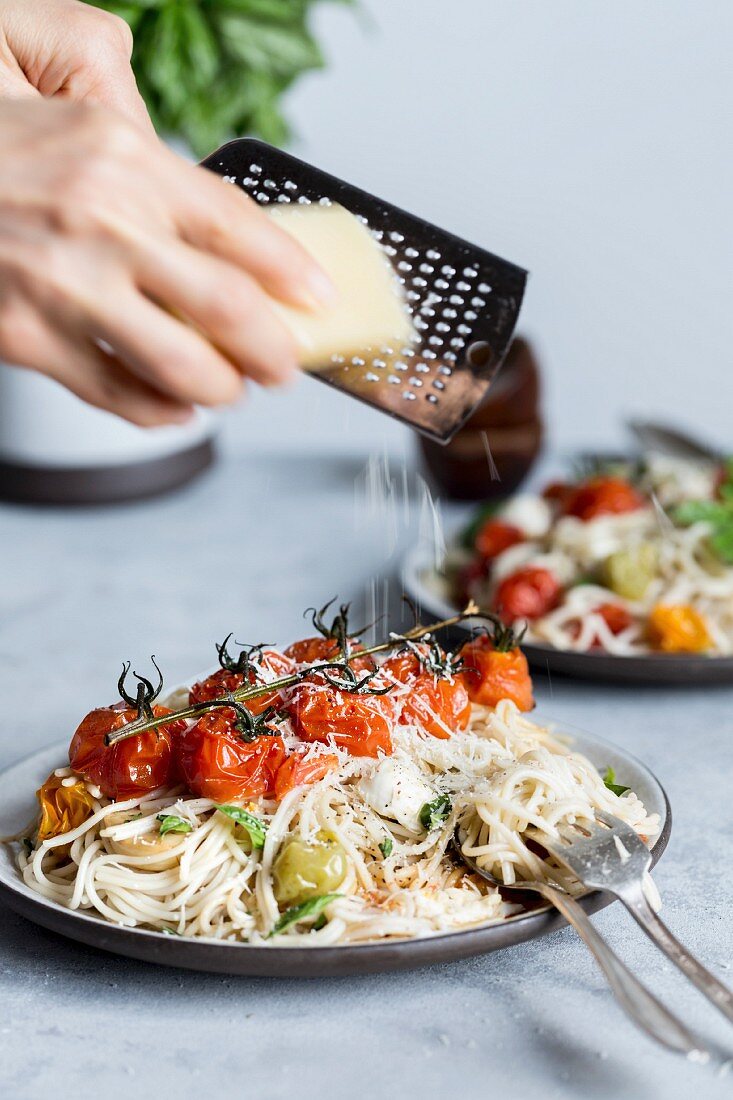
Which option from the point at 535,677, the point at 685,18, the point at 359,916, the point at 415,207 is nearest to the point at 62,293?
the point at 359,916

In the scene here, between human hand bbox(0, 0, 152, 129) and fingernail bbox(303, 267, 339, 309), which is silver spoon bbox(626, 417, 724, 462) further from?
fingernail bbox(303, 267, 339, 309)

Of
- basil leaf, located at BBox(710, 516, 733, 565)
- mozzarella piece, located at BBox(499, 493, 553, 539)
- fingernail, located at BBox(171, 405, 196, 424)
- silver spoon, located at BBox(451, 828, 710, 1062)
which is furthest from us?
mozzarella piece, located at BBox(499, 493, 553, 539)

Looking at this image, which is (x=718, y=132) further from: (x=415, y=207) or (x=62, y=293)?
(x=62, y=293)

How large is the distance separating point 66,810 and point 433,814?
652 millimetres

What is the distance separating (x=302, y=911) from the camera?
2.04 metres

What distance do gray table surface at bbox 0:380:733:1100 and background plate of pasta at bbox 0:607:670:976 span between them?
0.13 m

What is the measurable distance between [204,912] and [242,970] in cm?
17

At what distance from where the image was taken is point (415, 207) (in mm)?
5996

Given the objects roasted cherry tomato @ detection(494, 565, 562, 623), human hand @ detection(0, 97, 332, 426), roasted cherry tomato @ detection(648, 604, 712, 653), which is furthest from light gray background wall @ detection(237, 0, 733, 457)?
human hand @ detection(0, 97, 332, 426)

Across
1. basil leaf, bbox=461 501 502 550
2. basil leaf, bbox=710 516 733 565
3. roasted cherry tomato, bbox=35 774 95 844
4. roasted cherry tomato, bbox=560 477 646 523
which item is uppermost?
basil leaf, bbox=710 516 733 565

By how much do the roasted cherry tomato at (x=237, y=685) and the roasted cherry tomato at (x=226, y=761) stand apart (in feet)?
0.37

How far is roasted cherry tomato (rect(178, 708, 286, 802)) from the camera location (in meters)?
2.16

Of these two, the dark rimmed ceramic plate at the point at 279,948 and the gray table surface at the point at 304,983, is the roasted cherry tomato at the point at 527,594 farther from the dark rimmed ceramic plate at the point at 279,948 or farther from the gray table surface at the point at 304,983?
the dark rimmed ceramic plate at the point at 279,948

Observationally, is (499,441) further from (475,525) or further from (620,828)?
(620,828)
